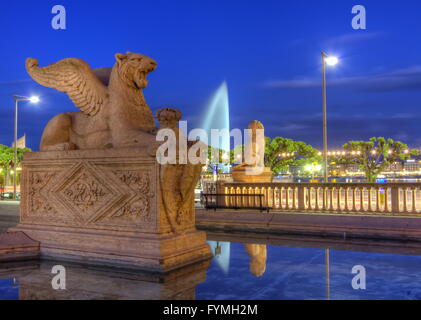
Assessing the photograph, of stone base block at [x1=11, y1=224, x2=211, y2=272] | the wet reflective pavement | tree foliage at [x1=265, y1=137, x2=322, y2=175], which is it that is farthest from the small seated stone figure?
tree foliage at [x1=265, y1=137, x2=322, y2=175]

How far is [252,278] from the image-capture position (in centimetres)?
554

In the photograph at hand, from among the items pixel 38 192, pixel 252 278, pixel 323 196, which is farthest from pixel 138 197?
pixel 323 196

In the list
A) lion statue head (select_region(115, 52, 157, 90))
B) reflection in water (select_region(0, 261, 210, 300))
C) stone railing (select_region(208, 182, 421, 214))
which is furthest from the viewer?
stone railing (select_region(208, 182, 421, 214))

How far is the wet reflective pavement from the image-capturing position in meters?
4.79

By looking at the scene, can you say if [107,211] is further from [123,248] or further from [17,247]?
[17,247]

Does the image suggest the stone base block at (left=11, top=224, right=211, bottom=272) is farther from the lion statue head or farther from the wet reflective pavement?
the lion statue head

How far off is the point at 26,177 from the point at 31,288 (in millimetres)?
3029

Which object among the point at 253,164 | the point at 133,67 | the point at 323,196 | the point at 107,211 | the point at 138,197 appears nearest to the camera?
the point at 138,197

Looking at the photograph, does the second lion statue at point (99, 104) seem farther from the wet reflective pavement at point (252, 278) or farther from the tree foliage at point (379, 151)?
the tree foliage at point (379, 151)

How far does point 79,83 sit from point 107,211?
2287 millimetres

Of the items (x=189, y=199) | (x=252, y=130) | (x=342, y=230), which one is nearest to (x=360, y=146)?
(x=252, y=130)

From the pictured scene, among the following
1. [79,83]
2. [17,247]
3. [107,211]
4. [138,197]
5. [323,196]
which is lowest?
[17,247]

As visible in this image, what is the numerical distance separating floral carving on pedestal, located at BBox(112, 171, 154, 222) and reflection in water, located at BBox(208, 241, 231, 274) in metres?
1.34
